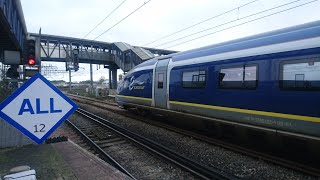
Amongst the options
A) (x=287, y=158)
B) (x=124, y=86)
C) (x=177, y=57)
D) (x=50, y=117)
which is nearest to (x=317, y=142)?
(x=287, y=158)

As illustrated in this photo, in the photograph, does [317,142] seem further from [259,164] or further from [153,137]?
[153,137]

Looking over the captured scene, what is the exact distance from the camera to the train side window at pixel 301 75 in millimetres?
6482

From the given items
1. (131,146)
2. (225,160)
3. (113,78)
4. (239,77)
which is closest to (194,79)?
(239,77)

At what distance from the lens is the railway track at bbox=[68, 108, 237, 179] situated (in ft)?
21.2

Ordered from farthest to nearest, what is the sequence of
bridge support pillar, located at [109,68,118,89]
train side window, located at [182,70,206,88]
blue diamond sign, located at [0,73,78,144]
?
1. bridge support pillar, located at [109,68,118,89]
2. train side window, located at [182,70,206,88]
3. blue diamond sign, located at [0,73,78,144]

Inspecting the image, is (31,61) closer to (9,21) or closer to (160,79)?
(9,21)

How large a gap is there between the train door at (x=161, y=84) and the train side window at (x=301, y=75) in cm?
611

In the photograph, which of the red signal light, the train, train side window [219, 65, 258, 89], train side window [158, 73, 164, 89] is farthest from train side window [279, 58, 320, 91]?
the red signal light

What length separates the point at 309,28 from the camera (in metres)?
6.93

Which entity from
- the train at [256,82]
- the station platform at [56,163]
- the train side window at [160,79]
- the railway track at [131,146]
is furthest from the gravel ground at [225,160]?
the station platform at [56,163]

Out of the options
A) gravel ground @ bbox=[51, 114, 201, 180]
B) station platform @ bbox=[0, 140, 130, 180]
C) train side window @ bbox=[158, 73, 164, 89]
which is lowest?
gravel ground @ bbox=[51, 114, 201, 180]

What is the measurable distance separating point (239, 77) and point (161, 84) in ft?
16.4

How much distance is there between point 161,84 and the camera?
1304 centimetres

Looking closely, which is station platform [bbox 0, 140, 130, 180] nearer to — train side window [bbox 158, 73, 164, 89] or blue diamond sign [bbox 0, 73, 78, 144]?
blue diamond sign [bbox 0, 73, 78, 144]
